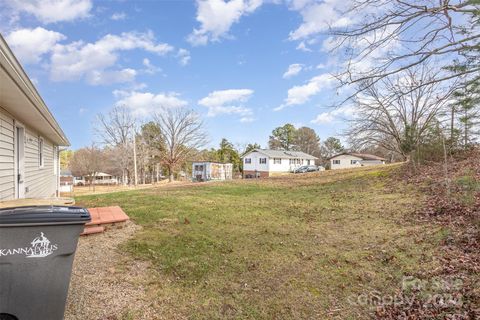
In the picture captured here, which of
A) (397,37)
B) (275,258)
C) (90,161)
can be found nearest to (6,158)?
(275,258)

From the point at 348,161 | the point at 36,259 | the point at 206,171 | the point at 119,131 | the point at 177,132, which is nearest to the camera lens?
the point at 36,259

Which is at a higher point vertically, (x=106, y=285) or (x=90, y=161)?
(x=90, y=161)

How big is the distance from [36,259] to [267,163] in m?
37.1

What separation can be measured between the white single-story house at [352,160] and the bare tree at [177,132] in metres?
24.7

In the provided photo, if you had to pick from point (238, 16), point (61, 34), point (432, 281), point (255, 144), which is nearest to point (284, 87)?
point (238, 16)

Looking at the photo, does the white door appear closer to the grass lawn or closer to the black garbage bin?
the grass lawn

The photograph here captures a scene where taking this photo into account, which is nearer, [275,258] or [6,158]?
[275,258]

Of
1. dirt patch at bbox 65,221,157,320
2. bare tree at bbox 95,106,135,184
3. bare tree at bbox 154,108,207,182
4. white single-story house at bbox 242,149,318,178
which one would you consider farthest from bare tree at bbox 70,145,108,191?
dirt patch at bbox 65,221,157,320

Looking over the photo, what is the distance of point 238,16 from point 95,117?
30.8 metres

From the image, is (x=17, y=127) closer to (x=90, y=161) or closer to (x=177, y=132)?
(x=177, y=132)

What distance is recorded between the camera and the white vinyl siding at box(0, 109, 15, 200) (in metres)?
5.28

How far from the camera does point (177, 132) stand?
109 feet

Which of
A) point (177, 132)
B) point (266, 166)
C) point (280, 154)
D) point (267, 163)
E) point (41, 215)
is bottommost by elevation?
point (41, 215)

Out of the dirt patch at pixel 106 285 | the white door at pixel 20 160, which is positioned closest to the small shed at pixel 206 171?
the white door at pixel 20 160
